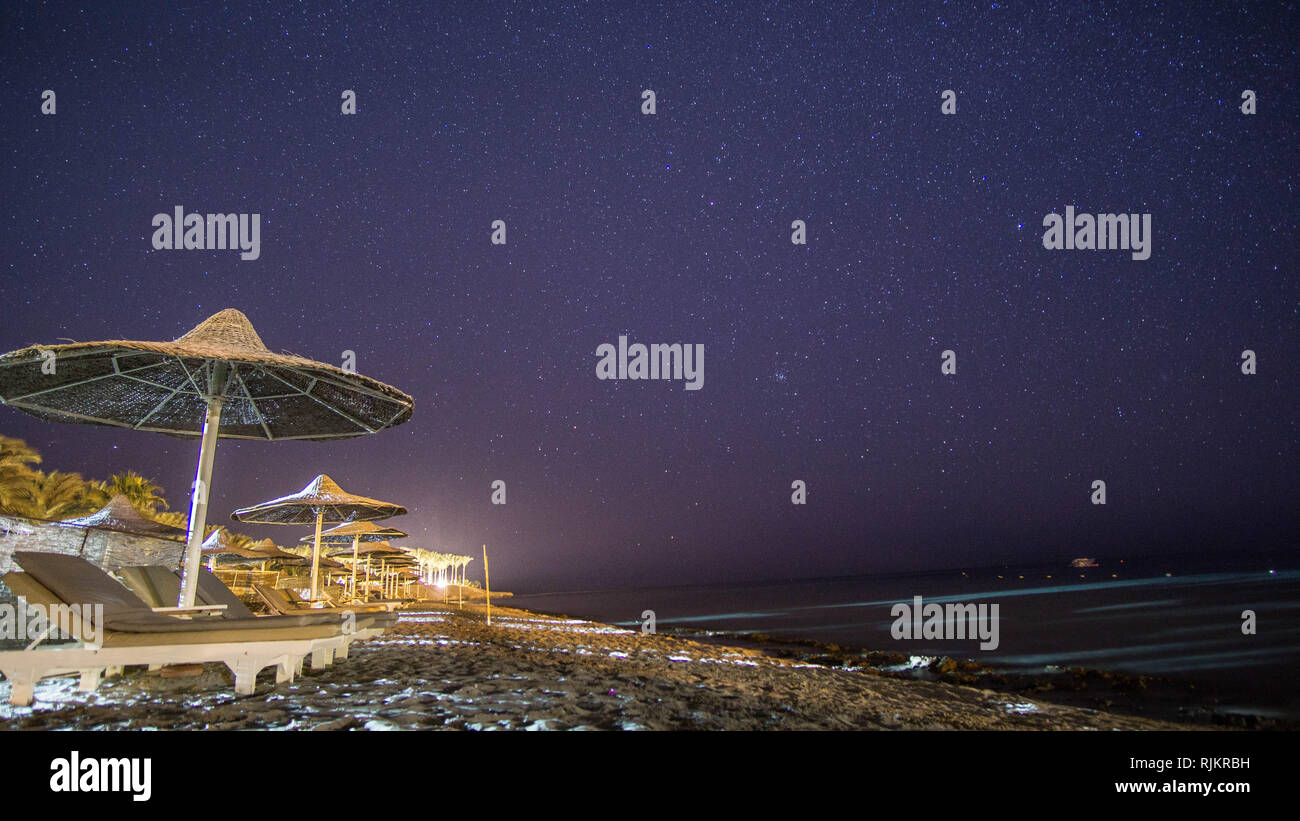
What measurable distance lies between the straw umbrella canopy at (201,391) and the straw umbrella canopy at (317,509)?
3.54 m

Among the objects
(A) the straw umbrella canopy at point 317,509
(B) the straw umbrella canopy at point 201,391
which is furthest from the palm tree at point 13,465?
(B) the straw umbrella canopy at point 201,391

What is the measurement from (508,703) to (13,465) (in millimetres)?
25467

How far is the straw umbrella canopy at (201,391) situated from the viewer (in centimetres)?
464

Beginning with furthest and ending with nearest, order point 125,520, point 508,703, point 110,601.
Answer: point 125,520 → point 110,601 → point 508,703

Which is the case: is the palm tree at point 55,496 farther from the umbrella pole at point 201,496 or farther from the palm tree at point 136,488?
the umbrella pole at point 201,496

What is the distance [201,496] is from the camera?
16.2 feet

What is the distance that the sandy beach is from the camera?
10.5 ft

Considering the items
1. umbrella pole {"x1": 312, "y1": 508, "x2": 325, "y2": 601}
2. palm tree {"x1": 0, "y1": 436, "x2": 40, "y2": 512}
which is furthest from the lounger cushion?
palm tree {"x1": 0, "y1": 436, "x2": 40, "y2": 512}

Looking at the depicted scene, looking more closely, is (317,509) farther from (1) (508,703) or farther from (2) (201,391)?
(1) (508,703)

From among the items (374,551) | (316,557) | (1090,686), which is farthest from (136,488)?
(1090,686)

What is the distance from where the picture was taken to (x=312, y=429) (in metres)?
6.32
